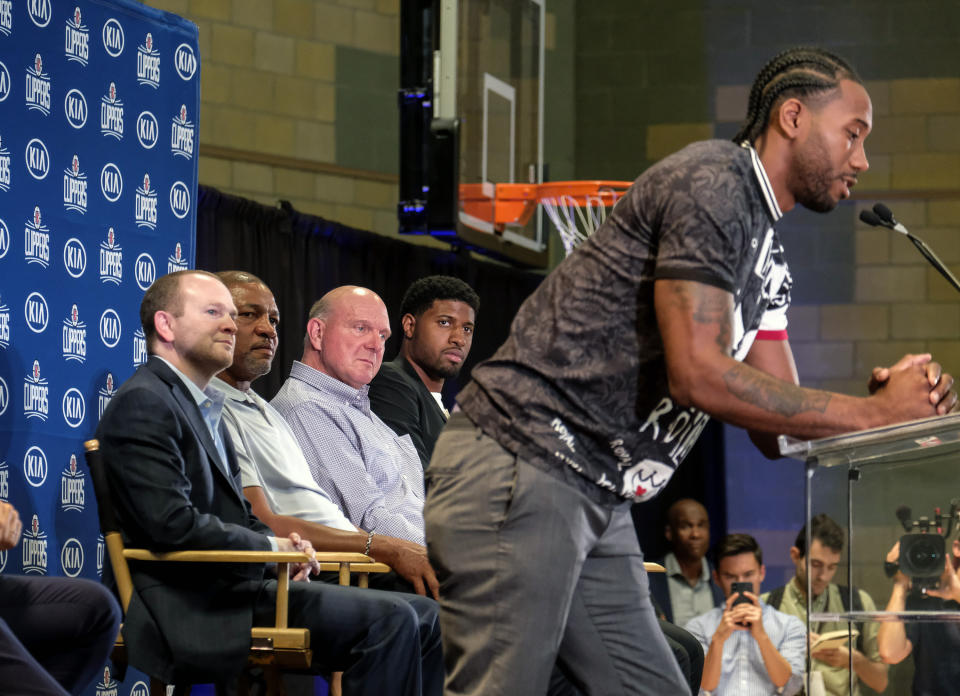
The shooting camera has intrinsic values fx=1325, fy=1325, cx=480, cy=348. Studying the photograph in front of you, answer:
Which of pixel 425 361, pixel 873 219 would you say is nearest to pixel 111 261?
pixel 425 361

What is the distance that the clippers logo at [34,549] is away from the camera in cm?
363

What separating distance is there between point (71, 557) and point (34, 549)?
16 cm

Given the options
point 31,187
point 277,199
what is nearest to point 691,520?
point 277,199

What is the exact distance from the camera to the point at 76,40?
3.98 m

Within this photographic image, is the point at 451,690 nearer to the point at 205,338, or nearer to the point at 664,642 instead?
the point at 664,642

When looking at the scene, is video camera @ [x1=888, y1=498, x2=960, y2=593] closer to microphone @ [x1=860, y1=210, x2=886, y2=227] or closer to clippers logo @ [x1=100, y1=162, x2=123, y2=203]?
microphone @ [x1=860, y1=210, x2=886, y2=227]

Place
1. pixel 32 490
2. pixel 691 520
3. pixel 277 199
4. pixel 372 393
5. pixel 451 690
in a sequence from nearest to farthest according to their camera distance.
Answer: pixel 451 690, pixel 32 490, pixel 372 393, pixel 691 520, pixel 277 199

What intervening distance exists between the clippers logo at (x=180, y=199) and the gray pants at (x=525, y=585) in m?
2.75

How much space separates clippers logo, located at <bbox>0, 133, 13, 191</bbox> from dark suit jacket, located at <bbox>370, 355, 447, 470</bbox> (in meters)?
1.31

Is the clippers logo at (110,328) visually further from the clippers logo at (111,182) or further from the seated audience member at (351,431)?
the seated audience member at (351,431)

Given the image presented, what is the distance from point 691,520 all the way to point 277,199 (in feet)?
9.13

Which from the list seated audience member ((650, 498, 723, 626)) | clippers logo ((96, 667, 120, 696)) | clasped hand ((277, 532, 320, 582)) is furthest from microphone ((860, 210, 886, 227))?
seated audience member ((650, 498, 723, 626))

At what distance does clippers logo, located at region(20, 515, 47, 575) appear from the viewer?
11.9 feet

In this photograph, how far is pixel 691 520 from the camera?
672cm
